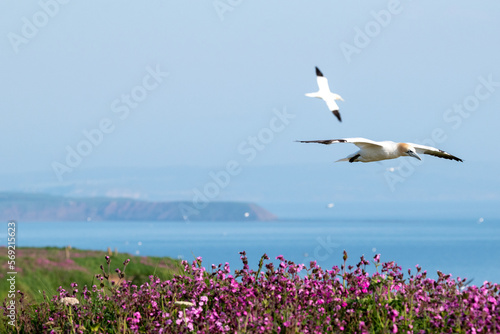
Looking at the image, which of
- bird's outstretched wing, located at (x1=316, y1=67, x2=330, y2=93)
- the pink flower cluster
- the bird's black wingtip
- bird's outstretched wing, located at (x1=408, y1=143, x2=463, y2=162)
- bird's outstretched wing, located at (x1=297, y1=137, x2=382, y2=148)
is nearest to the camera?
the pink flower cluster

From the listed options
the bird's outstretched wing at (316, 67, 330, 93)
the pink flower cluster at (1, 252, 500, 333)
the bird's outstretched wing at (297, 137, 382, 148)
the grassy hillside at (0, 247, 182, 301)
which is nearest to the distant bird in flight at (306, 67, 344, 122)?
the bird's outstretched wing at (316, 67, 330, 93)

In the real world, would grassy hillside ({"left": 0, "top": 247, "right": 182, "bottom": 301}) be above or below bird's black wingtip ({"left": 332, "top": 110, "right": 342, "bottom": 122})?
below

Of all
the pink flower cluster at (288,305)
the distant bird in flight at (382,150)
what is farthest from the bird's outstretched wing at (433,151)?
the pink flower cluster at (288,305)

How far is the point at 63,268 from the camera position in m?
17.9

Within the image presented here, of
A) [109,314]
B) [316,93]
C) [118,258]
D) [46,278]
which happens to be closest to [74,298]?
[109,314]

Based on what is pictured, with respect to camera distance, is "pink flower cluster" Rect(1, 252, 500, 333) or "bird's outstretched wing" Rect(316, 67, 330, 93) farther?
"bird's outstretched wing" Rect(316, 67, 330, 93)

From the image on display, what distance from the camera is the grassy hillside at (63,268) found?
52.2 feet

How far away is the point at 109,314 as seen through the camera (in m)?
6.84

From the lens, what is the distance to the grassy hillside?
627 inches

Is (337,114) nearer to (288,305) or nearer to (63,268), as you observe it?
(288,305)

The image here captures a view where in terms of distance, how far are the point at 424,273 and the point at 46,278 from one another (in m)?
12.7

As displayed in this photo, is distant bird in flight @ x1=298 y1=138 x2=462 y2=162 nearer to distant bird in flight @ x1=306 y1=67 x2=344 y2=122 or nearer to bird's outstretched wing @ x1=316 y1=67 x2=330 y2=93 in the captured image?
distant bird in flight @ x1=306 y1=67 x2=344 y2=122

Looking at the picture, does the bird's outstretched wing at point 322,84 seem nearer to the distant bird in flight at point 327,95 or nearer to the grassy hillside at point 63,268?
the distant bird in flight at point 327,95

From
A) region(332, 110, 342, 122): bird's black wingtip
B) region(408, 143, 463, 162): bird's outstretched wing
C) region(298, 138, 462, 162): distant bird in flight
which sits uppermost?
region(332, 110, 342, 122): bird's black wingtip
